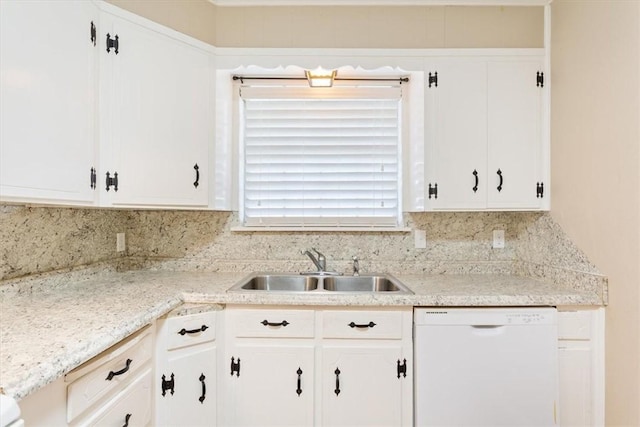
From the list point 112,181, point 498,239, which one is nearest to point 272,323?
point 112,181

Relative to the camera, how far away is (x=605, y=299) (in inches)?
61.4

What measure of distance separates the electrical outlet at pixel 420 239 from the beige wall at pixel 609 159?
0.74 meters

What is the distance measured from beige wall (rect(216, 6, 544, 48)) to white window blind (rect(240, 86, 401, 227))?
378mm

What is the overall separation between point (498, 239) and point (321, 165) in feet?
4.12

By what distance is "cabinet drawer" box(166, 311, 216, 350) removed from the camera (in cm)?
150

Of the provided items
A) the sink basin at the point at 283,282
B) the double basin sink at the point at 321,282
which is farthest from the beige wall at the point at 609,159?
the sink basin at the point at 283,282

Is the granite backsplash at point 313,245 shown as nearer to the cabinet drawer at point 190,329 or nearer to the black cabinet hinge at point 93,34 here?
the cabinet drawer at point 190,329

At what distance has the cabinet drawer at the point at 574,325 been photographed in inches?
63.2

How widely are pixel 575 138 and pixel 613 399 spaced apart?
1234 millimetres

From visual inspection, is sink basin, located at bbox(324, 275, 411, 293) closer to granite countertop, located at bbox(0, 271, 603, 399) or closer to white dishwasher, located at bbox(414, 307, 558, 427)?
granite countertop, located at bbox(0, 271, 603, 399)

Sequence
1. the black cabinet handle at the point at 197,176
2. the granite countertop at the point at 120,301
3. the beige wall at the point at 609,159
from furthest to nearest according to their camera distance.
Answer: the black cabinet handle at the point at 197,176 < the beige wall at the point at 609,159 < the granite countertop at the point at 120,301

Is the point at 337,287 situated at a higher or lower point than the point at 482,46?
lower

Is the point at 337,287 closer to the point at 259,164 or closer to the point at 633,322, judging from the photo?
the point at 259,164

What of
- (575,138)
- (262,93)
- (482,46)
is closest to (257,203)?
(262,93)
